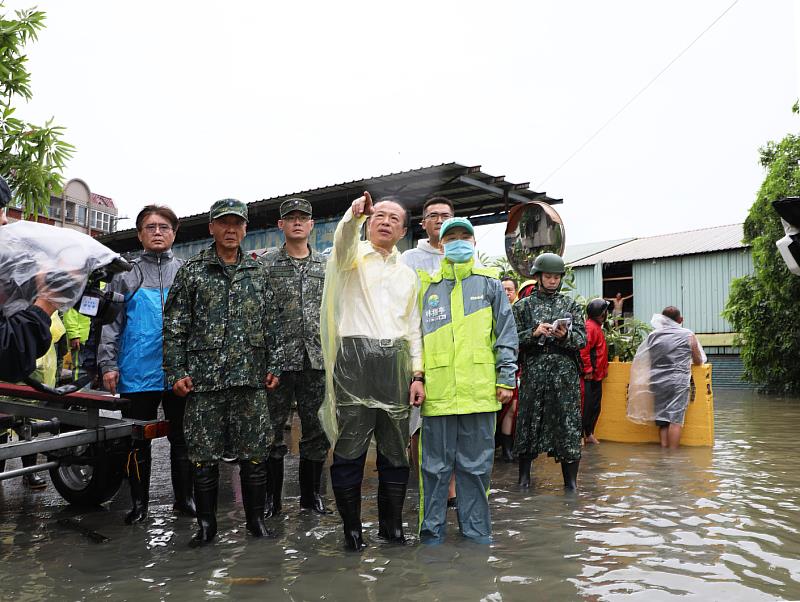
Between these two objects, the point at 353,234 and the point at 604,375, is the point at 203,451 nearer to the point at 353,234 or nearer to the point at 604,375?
the point at 353,234

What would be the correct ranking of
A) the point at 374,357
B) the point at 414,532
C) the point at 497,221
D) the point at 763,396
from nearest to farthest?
the point at 374,357 < the point at 414,532 < the point at 497,221 < the point at 763,396

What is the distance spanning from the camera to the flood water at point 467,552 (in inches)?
120

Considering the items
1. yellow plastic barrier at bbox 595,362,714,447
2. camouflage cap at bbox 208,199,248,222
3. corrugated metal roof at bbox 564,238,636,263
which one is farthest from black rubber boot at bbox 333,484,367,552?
corrugated metal roof at bbox 564,238,636,263

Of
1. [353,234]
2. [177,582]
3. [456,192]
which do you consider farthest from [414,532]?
[456,192]

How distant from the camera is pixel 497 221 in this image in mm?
12312

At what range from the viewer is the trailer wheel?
476cm

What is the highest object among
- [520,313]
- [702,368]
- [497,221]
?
[497,221]

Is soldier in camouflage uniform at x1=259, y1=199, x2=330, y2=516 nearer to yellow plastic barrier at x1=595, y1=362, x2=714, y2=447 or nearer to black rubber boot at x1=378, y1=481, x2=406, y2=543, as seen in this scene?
black rubber boot at x1=378, y1=481, x2=406, y2=543

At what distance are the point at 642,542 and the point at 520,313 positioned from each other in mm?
2148

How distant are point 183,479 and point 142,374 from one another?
2.49 feet

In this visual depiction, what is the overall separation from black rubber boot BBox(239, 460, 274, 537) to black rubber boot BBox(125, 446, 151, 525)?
2.98 feet

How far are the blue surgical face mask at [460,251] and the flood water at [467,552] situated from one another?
Result: 1614mm

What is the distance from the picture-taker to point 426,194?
11461 millimetres

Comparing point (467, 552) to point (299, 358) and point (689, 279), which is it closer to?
point (299, 358)
